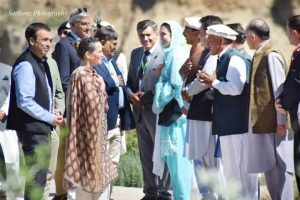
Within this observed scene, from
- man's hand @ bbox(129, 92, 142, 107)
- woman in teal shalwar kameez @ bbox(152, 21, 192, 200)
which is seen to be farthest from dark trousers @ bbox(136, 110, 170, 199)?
woman in teal shalwar kameez @ bbox(152, 21, 192, 200)

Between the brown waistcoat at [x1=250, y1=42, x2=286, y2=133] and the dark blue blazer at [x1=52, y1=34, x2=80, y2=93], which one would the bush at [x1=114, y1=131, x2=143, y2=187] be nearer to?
the dark blue blazer at [x1=52, y1=34, x2=80, y2=93]

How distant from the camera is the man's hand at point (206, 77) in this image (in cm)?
698

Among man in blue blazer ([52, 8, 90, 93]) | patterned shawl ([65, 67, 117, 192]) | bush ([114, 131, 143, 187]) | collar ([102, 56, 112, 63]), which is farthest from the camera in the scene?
bush ([114, 131, 143, 187])

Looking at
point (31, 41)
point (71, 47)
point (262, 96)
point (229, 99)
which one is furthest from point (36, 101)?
point (262, 96)

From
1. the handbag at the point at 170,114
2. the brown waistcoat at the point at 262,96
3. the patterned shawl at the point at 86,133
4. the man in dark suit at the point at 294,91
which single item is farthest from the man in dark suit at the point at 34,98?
the man in dark suit at the point at 294,91

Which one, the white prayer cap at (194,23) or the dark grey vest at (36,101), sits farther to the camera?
the white prayer cap at (194,23)

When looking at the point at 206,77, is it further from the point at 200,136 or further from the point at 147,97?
the point at 147,97

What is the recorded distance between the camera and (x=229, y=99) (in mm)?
7023

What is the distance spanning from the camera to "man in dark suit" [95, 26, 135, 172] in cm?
772

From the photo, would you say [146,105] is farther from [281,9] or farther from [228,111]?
[281,9]

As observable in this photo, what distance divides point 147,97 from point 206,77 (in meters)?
1.05

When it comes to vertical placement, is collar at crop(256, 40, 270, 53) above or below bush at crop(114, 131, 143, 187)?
above

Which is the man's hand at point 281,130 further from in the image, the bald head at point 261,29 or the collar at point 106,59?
the collar at point 106,59

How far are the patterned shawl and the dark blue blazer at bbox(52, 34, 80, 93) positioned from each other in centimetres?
114
